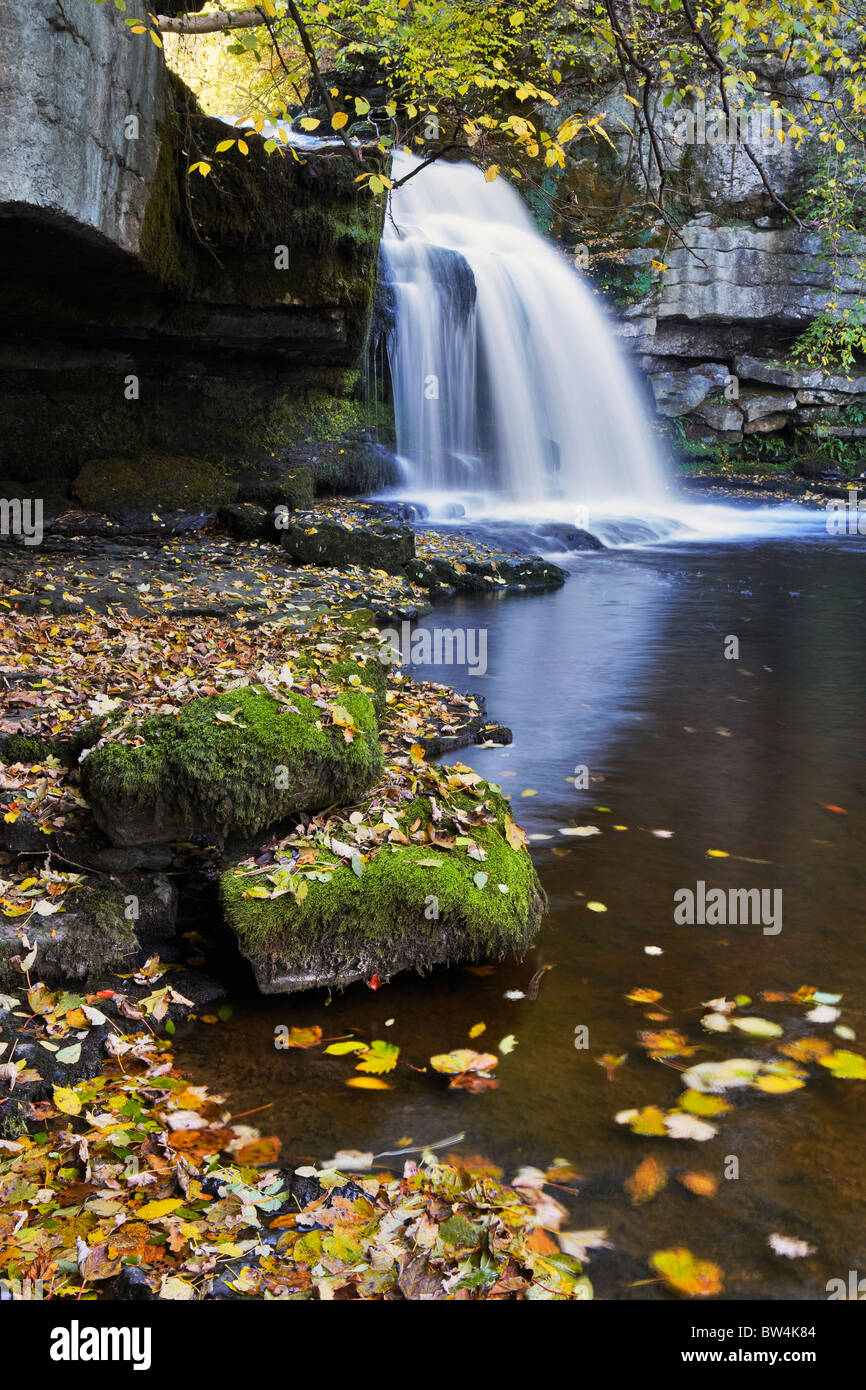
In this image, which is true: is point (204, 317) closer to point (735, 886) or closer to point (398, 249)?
point (398, 249)

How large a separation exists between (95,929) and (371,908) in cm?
101

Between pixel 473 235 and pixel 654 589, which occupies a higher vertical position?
pixel 473 235

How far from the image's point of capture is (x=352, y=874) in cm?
377

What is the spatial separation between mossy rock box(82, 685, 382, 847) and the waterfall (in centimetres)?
1237

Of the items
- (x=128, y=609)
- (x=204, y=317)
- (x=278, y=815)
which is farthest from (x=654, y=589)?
(x=278, y=815)

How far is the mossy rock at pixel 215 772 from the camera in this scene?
3.84 metres

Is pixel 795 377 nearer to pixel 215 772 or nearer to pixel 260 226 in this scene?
pixel 260 226

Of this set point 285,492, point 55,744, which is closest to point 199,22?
point 285,492

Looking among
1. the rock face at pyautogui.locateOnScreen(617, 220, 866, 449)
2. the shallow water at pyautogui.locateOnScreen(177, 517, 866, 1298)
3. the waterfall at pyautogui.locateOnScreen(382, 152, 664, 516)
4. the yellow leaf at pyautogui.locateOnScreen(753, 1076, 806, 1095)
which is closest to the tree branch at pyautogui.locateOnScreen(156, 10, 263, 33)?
the shallow water at pyautogui.locateOnScreen(177, 517, 866, 1298)

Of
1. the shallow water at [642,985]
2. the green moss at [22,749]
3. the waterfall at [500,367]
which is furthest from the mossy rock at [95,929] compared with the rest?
the waterfall at [500,367]

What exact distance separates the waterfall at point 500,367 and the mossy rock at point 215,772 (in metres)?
12.4

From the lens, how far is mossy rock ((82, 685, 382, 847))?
12.6 feet

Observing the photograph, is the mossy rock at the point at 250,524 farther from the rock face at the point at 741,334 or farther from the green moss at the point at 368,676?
the rock face at the point at 741,334
